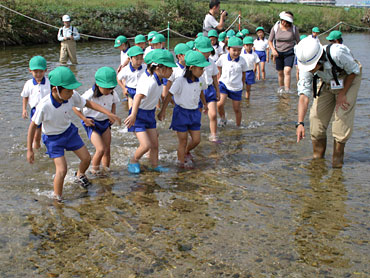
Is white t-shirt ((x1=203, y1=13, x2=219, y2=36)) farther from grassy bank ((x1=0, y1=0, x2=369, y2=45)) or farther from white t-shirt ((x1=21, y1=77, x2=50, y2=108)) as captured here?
grassy bank ((x1=0, y1=0, x2=369, y2=45))

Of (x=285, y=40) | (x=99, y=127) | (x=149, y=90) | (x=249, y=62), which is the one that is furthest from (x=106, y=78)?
(x=249, y=62)

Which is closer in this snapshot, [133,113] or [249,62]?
[133,113]

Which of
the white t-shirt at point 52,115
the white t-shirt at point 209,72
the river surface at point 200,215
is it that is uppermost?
the white t-shirt at point 209,72

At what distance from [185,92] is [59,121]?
186 cm

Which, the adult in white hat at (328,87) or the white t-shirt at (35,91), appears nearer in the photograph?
the adult in white hat at (328,87)

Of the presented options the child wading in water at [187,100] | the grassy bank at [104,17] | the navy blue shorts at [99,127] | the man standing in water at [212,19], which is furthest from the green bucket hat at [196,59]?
the grassy bank at [104,17]

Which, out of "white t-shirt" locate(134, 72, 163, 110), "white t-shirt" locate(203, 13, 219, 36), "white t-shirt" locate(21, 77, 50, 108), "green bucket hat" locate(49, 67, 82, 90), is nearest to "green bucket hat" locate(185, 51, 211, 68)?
"white t-shirt" locate(134, 72, 163, 110)

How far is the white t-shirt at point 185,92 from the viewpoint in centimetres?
602

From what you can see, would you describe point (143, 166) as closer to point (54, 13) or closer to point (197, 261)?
point (197, 261)

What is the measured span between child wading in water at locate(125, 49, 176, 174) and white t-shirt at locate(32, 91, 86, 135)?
0.77 m

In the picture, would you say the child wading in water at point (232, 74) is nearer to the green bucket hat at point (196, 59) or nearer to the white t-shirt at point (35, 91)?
the green bucket hat at point (196, 59)

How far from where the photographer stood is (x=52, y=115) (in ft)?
→ 16.0

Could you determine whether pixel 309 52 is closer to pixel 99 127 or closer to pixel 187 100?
pixel 187 100

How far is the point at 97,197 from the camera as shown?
526cm
